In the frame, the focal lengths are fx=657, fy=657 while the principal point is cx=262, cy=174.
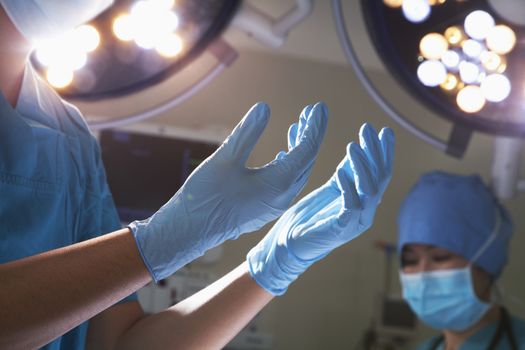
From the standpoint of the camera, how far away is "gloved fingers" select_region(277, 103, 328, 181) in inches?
41.9

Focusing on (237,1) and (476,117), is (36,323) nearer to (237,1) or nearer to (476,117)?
(237,1)

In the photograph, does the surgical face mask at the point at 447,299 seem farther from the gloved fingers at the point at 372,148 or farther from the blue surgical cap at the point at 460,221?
the gloved fingers at the point at 372,148

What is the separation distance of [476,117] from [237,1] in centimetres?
62

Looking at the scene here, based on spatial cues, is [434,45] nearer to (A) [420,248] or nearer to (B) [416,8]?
(B) [416,8]

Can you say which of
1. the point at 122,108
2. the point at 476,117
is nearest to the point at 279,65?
the point at 122,108

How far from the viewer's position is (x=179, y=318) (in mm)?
1180

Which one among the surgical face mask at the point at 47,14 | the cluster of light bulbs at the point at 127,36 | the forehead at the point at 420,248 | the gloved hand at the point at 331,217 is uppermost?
the surgical face mask at the point at 47,14

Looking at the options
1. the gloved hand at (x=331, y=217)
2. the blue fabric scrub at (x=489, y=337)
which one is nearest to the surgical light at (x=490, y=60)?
the gloved hand at (x=331, y=217)

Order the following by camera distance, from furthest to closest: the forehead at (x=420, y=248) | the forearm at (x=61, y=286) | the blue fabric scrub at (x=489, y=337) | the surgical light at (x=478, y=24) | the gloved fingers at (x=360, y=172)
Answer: the forehead at (x=420, y=248) → the blue fabric scrub at (x=489, y=337) → the surgical light at (x=478, y=24) → the gloved fingers at (x=360, y=172) → the forearm at (x=61, y=286)

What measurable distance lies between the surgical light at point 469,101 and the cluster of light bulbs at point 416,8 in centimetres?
20

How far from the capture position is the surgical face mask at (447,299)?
216 centimetres

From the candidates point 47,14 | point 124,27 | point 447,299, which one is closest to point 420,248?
point 447,299

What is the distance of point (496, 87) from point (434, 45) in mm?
174

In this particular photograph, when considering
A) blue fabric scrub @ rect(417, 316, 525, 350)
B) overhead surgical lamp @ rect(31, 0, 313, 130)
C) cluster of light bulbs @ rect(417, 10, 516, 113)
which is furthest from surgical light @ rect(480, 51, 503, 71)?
blue fabric scrub @ rect(417, 316, 525, 350)
